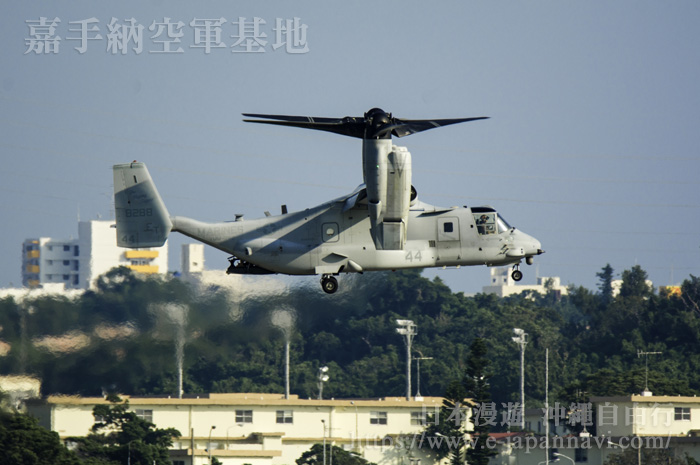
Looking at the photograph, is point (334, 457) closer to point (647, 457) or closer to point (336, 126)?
point (647, 457)

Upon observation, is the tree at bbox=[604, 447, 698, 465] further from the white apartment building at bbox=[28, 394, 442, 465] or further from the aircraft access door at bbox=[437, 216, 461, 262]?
the aircraft access door at bbox=[437, 216, 461, 262]

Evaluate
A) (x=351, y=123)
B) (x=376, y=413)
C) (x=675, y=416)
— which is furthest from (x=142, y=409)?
(x=351, y=123)

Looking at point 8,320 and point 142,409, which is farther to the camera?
point 142,409

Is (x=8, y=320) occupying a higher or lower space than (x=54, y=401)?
higher

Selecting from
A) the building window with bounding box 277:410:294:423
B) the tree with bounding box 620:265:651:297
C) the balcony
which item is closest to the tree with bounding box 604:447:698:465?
the building window with bounding box 277:410:294:423

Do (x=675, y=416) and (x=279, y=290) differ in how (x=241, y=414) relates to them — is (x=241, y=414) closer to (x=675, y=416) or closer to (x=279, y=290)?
(x=279, y=290)

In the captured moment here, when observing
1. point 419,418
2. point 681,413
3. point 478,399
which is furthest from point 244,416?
point 681,413

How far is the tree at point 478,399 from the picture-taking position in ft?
245

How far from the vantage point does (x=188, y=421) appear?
7919 centimetres

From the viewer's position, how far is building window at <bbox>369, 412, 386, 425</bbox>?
8456cm

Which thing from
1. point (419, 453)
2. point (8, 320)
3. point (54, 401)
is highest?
point (8, 320)

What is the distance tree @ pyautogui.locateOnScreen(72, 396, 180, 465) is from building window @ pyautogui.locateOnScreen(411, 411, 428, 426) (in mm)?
17994

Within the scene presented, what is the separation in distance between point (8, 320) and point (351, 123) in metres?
25.9

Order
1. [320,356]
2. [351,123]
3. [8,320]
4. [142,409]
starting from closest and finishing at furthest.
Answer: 1. [351,123]
2. [8,320]
3. [142,409]
4. [320,356]
